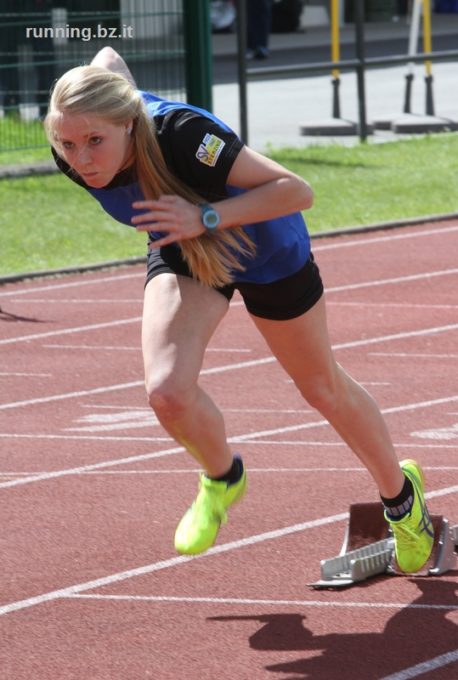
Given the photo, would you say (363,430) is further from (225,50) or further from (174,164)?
(225,50)

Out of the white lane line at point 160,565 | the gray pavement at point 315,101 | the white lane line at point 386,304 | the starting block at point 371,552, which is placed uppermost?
the starting block at point 371,552

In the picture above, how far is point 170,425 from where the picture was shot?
16.3 feet

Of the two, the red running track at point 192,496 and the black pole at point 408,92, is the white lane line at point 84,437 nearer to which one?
the red running track at point 192,496

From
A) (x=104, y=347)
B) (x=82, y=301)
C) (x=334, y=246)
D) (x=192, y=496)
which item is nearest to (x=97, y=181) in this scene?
(x=192, y=496)

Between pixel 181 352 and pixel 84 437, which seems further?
pixel 84 437

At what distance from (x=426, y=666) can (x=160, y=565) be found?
1.30m

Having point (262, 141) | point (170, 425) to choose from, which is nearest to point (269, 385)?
point (170, 425)

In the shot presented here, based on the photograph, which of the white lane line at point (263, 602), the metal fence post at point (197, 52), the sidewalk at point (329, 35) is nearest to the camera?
the white lane line at point (263, 602)

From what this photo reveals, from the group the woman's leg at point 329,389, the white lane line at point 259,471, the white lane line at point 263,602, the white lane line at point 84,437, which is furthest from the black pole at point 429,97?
the white lane line at point 263,602

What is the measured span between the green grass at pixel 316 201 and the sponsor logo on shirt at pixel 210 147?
8055 mm

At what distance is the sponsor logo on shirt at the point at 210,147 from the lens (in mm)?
4781

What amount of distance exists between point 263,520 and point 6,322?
4884mm

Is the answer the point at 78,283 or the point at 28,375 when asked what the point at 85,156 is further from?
the point at 78,283

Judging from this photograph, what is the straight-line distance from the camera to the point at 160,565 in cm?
565
